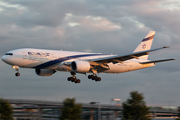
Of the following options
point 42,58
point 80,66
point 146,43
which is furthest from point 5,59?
point 146,43

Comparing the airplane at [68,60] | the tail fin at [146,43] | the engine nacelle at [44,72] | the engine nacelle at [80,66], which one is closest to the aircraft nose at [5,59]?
the airplane at [68,60]

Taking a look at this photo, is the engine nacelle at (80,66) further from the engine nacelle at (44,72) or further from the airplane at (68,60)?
the engine nacelle at (44,72)

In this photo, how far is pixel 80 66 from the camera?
45.5m

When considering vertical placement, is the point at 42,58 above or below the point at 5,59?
above

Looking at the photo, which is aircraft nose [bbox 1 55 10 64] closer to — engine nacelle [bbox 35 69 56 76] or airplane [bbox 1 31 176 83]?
airplane [bbox 1 31 176 83]

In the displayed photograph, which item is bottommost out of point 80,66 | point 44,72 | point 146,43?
point 80,66

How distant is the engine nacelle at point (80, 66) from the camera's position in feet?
149

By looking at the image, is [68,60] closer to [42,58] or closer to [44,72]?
[42,58]

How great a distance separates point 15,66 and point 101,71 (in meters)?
15.8

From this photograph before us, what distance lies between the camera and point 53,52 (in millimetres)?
47094

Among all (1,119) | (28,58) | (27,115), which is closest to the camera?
(1,119)

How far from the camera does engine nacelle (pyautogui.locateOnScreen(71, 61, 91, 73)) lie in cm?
4547

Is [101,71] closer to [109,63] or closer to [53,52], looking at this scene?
[109,63]

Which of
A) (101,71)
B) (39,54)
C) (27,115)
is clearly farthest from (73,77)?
(27,115)
